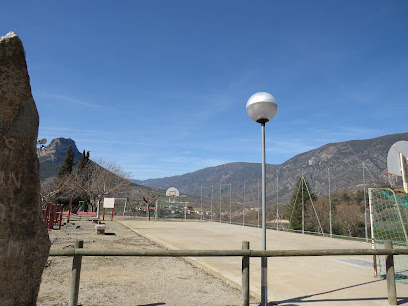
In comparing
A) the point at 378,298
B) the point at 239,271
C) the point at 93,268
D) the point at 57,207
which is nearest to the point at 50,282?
the point at 93,268

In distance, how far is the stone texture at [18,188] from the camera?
2082mm

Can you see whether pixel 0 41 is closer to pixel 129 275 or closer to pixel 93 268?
pixel 129 275

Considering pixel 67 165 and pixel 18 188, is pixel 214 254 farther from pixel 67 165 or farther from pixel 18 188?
pixel 67 165

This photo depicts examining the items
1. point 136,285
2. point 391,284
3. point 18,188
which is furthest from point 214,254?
point 391,284

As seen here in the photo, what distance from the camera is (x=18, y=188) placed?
218 cm

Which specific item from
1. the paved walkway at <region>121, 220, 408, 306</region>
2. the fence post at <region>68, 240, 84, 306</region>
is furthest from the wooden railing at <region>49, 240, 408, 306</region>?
the paved walkway at <region>121, 220, 408, 306</region>

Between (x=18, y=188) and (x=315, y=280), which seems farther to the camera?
(x=315, y=280)

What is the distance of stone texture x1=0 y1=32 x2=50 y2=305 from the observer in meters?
2.08

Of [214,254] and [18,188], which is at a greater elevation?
[18,188]

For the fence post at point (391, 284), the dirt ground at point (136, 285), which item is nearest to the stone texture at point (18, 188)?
the dirt ground at point (136, 285)

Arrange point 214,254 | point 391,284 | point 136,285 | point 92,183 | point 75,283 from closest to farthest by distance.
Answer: point 75,283 → point 214,254 → point 391,284 → point 136,285 → point 92,183

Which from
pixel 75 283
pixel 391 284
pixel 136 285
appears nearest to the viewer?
pixel 75 283

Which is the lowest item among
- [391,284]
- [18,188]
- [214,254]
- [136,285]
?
[136,285]

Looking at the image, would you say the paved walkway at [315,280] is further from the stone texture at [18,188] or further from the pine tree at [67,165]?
the pine tree at [67,165]
